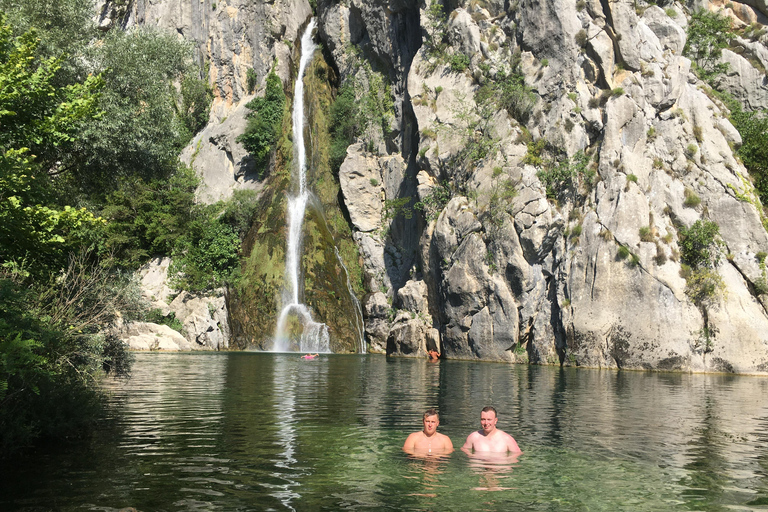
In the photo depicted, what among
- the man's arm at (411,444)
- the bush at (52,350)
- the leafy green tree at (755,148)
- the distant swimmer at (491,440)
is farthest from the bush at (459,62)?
the man's arm at (411,444)

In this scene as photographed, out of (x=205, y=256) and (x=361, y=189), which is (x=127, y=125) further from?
(x=361, y=189)

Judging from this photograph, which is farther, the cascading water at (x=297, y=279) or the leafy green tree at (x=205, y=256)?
the leafy green tree at (x=205, y=256)

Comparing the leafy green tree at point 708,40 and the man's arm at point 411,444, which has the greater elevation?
the leafy green tree at point 708,40

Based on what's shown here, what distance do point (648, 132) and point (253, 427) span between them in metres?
32.6

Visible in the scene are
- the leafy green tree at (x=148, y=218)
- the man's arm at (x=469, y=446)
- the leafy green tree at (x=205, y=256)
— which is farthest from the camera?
the leafy green tree at (x=148, y=218)

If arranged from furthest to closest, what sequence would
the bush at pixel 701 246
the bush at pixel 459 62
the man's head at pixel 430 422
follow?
the bush at pixel 459 62 → the bush at pixel 701 246 → the man's head at pixel 430 422

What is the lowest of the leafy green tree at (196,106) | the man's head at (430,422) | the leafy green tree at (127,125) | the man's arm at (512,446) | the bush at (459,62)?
the man's arm at (512,446)

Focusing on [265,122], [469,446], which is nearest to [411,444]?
[469,446]

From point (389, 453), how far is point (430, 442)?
853 millimetres

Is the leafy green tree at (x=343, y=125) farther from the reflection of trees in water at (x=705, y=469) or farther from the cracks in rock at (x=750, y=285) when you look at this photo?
the reflection of trees in water at (x=705, y=469)

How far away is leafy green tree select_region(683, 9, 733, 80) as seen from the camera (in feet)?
147

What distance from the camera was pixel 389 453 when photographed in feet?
39.4

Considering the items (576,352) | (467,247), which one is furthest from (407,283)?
(576,352)

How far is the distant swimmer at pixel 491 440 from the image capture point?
11772mm
